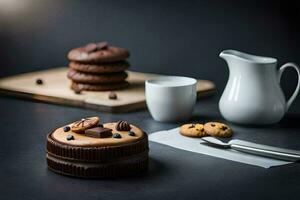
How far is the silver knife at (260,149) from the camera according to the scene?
1446 mm

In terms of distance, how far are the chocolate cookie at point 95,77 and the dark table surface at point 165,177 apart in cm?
33

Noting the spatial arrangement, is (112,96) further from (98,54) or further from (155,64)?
(155,64)

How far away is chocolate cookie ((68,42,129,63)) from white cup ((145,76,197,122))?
286mm

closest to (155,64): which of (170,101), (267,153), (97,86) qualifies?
(97,86)

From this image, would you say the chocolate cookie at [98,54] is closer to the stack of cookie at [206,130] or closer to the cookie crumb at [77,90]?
the cookie crumb at [77,90]

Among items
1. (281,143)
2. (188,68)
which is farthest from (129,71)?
(281,143)

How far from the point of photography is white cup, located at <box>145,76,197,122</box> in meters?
1.77

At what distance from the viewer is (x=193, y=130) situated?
1.63 metres

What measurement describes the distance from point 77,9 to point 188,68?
45 cm

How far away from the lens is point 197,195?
1.26 m

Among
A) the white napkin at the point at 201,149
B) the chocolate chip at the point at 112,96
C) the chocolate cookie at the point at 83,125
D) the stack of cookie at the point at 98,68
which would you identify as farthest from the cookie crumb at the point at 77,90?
the chocolate cookie at the point at 83,125

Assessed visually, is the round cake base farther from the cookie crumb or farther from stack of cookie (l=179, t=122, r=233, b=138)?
the cookie crumb

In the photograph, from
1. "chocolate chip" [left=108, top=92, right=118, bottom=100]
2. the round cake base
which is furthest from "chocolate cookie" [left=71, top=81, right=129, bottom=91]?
the round cake base

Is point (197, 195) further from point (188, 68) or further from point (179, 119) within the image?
point (188, 68)
